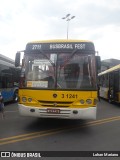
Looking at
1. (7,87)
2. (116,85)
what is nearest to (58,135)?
(7,87)

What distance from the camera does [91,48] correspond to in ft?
38.3

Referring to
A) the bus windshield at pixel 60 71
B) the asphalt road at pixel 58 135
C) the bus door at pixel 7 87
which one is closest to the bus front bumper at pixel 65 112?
the asphalt road at pixel 58 135

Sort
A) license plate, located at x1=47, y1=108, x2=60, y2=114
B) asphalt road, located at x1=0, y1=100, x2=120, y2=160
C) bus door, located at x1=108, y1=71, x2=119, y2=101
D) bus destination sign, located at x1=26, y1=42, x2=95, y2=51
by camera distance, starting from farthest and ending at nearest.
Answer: bus door, located at x1=108, y1=71, x2=119, y2=101, bus destination sign, located at x1=26, y1=42, x2=95, y2=51, license plate, located at x1=47, y1=108, x2=60, y2=114, asphalt road, located at x1=0, y1=100, x2=120, y2=160

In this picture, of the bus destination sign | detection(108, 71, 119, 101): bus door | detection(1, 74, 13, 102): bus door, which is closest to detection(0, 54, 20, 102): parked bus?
detection(1, 74, 13, 102): bus door

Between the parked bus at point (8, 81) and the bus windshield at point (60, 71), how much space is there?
A: 9.50 m

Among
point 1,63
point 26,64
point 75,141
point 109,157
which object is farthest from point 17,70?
point 109,157

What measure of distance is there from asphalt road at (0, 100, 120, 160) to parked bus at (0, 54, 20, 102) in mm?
7742

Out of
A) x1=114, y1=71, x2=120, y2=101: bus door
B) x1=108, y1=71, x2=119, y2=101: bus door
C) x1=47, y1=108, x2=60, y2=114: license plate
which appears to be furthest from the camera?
x1=108, y1=71, x2=119, y2=101: bus door

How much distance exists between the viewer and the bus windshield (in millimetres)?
11250

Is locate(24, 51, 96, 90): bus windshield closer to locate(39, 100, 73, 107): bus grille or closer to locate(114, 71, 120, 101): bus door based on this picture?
locate(39, 100, 73, 107): bus grille

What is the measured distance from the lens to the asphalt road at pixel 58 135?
8625mm

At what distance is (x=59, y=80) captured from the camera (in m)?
11.3

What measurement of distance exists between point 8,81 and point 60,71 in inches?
463

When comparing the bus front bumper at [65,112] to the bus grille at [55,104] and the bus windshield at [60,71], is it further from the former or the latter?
the bus windshield at [60,71]
